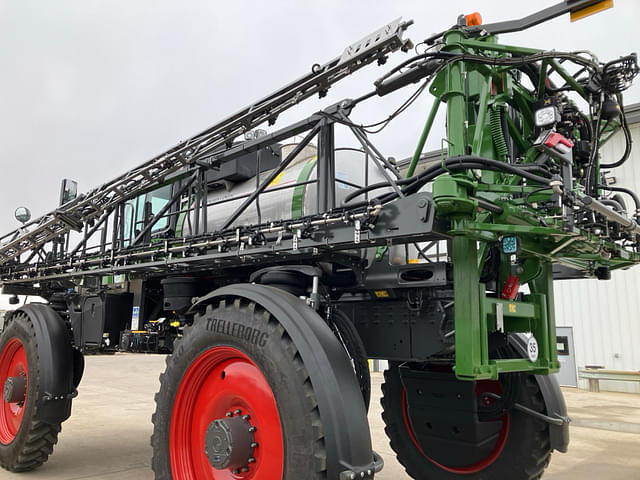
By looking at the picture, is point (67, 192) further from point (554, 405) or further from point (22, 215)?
point (554, 405)

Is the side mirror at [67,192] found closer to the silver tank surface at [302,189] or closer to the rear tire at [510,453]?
the silver tank surface at [302,189]

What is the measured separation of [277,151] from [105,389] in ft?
28.7

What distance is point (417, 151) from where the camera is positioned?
4105mm

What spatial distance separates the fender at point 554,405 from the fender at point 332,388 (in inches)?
76.5

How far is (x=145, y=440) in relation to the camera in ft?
22.3

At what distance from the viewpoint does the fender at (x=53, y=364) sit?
506cm

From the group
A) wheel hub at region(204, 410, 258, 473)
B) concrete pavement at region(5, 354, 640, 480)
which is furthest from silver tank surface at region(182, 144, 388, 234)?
concrete pavement at region(5, 354, 640, 480)

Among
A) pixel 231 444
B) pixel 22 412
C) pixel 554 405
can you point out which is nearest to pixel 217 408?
pixel 231 444

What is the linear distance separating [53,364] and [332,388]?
359cm

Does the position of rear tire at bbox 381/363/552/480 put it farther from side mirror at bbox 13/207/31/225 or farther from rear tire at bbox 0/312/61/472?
side mirror at bbox 13/207/31/225

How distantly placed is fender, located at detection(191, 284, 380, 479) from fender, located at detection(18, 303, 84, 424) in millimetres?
3081

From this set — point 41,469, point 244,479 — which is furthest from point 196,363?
point 41,469

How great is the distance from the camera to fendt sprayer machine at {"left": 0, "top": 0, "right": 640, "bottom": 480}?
293 cm

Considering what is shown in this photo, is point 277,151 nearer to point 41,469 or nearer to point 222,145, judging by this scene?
point 222,145
